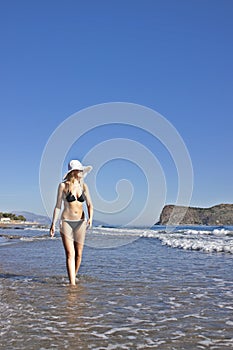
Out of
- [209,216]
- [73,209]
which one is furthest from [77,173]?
[209,216]

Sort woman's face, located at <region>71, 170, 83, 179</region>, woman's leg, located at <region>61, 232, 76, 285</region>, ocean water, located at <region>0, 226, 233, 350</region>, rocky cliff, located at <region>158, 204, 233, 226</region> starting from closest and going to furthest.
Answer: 1. ocean water, located at <region>0, 226, 233, 350</region>
2. woman's leg, located at <region>61, 232, 76, 285</region>
3. woman's face, located at <region>71, 170, 83, 179</region>
4. rocky cliff, located at <region>158, 204, 233, 226</region>

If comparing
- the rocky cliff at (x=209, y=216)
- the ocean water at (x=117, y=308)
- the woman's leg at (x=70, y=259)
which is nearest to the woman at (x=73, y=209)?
the woman's leg at (x=70, y=259)

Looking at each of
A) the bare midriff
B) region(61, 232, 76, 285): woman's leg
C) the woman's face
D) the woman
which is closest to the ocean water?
region(61, 232, 76, 285): woman's leg

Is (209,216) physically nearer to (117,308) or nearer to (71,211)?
(71,211)

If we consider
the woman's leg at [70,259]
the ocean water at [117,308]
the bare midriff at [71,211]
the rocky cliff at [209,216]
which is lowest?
the ocean water at [117,308]

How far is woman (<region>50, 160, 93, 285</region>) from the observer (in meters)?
7.35

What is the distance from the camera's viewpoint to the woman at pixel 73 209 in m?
7.35

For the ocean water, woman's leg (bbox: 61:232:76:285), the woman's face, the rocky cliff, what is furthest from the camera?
the rocky cliff

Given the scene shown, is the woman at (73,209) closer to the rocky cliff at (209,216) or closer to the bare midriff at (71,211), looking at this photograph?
the bare midriff at (71,211)

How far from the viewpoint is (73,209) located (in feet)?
24.4

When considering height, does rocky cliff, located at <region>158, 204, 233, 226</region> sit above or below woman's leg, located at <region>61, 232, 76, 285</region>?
above

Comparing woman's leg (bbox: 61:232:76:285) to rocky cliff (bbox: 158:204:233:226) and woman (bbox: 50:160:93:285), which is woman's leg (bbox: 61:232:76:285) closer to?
woman (bbox: 50:160:93:285)

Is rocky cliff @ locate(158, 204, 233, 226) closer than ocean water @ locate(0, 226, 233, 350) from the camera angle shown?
No

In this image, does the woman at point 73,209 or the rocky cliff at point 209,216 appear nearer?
the woman at point 73,209
